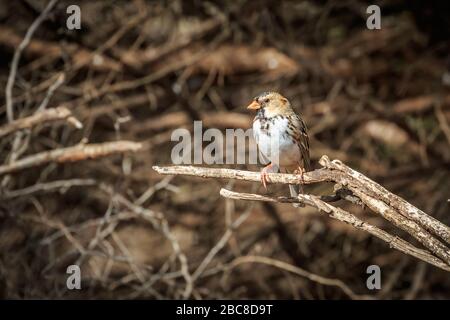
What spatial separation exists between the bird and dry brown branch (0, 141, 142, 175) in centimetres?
70

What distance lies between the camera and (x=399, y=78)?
6188 mm

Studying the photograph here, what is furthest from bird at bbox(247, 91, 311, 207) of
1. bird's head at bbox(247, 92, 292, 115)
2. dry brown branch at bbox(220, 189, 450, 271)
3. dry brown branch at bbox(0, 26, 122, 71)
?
dry brown branch at bbox(0, 26, 122, 71)

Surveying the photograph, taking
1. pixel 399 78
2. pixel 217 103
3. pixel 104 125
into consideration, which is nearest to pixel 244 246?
pixel 217 103

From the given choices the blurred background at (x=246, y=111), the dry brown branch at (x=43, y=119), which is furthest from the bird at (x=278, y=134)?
the blurred background at (x=246, y=111)

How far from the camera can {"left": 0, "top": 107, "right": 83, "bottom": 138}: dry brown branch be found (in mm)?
3885

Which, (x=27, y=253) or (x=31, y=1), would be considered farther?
(x=31, y=1)

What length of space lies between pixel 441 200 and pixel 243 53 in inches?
83.5

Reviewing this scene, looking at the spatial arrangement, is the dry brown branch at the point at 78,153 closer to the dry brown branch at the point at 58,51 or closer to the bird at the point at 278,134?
the bird at the point at 278,134

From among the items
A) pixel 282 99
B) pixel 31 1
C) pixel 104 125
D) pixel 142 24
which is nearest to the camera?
pixel 282 99

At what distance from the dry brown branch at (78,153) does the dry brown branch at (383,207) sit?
864 mm

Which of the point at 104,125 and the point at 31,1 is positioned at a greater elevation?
the point at 31,1

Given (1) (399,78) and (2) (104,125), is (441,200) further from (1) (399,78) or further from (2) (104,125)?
(2) (104,125)

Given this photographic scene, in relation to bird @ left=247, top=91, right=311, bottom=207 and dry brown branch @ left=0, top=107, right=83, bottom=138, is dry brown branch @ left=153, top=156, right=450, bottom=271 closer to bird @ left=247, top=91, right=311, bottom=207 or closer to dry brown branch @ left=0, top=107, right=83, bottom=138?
bird @ left=247, top=91, right=311, bottom=207

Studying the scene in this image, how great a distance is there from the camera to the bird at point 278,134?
378 centimetres
